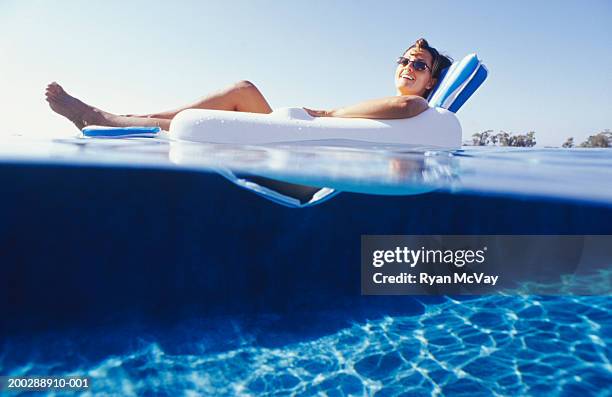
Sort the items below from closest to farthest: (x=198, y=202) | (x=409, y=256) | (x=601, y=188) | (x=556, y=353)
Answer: (x=556, y=353), (x=409, y=256), (x=601, y=188), (x=198, y=202)

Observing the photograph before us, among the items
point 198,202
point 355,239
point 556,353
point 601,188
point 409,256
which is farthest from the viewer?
point 355,239

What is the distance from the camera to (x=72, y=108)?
185 inches

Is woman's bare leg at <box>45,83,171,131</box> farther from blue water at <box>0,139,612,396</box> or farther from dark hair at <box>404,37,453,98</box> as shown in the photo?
dark hair at <box>404,37,453,98</box>

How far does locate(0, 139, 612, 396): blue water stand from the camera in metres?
2.84

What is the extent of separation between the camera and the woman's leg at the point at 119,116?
4.67 meters

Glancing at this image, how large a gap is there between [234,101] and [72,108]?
2031 mm

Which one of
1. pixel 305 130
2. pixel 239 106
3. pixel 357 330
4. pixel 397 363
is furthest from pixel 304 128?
pixel 397 363

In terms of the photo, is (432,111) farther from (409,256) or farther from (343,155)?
(409,256)

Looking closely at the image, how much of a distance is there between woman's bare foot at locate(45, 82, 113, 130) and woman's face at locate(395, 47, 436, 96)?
13.1ft

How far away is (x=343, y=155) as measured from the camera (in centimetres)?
393

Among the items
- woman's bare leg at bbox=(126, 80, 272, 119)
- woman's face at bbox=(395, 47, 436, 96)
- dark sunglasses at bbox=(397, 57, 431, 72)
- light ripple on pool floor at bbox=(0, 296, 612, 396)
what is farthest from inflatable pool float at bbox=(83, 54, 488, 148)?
light ripple on pool floor at bbox=(0, 296, 612, 396)

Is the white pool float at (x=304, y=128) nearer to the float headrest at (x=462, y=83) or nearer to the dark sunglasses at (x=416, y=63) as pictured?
→ the float headrest at (x=462, y=83)

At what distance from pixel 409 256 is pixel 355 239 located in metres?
4.23

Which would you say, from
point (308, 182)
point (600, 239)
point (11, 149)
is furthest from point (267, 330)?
point (600, 239)
